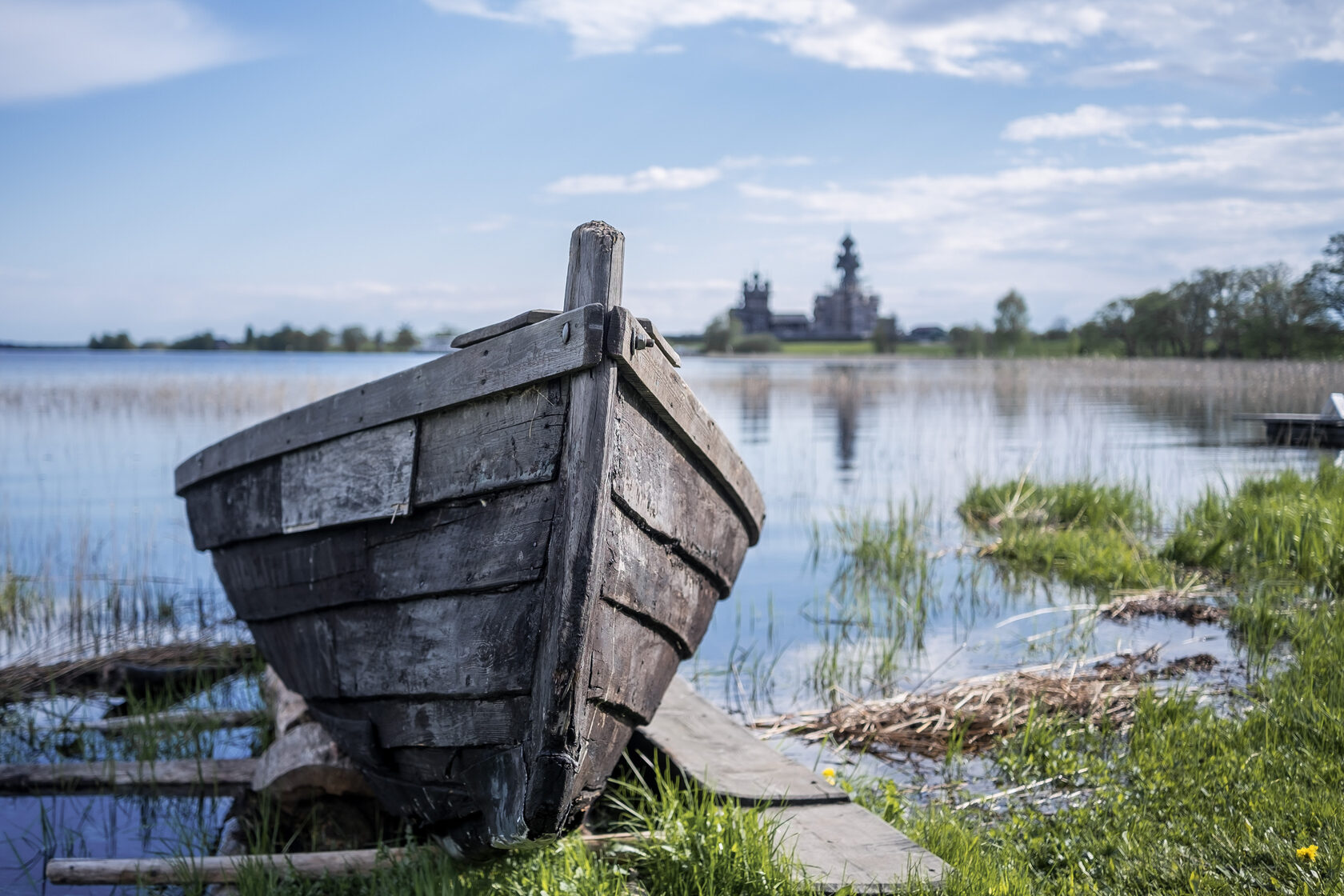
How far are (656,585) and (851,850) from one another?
1.00 metres

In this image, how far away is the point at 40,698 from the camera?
5.43 metres

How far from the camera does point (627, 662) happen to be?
2.80 meters

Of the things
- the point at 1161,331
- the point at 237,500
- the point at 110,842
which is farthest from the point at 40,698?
the point at 1161,331

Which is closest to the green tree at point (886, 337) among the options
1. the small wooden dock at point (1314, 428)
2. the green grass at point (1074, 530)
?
the small wooden dock at point (1314, 428)

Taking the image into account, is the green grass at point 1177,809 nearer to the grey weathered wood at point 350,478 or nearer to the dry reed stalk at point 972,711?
the dry reed stalk at point 972,711

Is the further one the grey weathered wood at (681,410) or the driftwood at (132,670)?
the driftwood at (132,670)

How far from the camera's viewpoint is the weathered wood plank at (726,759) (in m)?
3.30

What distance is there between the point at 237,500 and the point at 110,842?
1.51 m

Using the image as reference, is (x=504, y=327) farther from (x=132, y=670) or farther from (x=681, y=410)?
(x=132, y=670)

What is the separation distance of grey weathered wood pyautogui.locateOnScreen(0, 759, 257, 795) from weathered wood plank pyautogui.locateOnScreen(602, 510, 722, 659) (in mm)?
2197

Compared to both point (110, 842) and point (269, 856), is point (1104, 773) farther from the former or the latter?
point (110, 842)

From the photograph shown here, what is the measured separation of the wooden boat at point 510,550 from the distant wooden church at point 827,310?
101393 mm

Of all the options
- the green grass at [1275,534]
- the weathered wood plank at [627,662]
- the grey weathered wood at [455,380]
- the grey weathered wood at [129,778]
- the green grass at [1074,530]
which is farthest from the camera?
the green grass at [1074,530]

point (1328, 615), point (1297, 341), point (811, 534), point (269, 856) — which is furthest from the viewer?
point (1297, 341)
